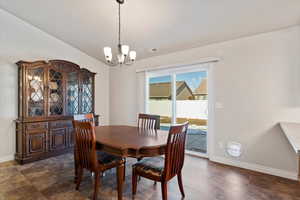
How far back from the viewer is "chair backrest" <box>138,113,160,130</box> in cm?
270

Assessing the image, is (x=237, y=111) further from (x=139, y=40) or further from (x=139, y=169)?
(x=139, y=40)

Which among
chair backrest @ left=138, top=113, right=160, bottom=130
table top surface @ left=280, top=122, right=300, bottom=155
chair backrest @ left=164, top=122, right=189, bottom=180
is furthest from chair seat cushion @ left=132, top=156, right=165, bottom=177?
table top surface @ left=280, top=122, right=300, bottom=155

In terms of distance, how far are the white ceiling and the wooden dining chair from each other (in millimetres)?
1818

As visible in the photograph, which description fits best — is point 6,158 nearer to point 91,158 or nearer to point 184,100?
point 91,158

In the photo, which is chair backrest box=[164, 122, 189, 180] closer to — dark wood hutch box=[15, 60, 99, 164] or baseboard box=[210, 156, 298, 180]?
baseboard box=[210, 156, 298, 180]

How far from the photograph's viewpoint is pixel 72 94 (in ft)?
12.1

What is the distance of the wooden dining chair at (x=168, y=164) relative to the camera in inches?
64.1

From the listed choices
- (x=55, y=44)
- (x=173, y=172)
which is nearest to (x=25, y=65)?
(x=55, y=44)

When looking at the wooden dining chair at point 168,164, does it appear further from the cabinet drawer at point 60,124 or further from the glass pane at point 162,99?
the cabinet drawer at point 60,124

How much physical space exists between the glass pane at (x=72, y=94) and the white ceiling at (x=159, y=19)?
93 cm

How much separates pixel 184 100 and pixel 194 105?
273 millimetres

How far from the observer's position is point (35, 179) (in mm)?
2338

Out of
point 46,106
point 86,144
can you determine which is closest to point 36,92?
point 46,106

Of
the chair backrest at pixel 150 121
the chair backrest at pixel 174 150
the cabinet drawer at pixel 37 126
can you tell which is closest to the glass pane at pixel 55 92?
the cabinet drawer at pixel 37 126
